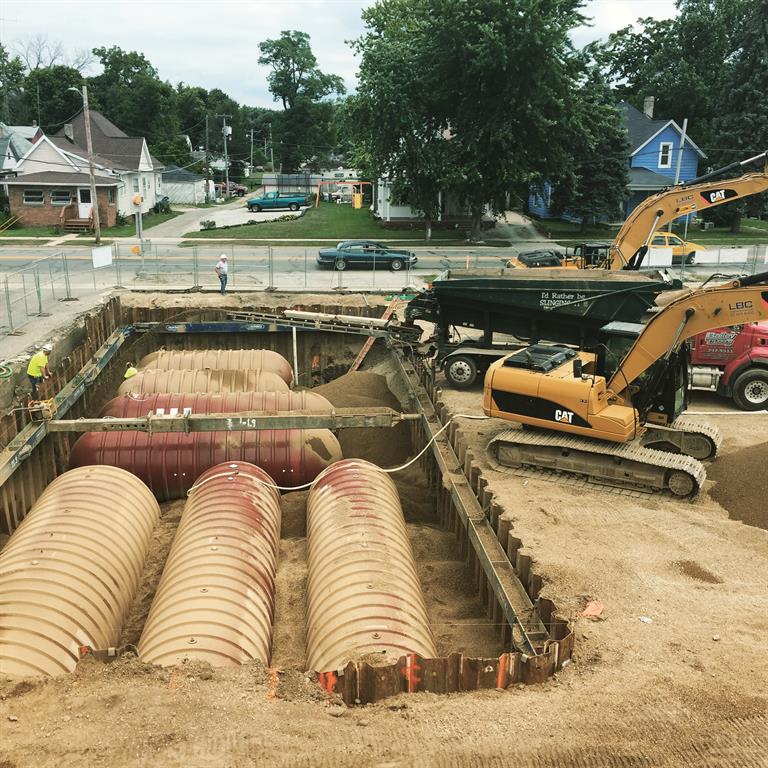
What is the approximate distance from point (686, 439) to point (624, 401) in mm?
1513

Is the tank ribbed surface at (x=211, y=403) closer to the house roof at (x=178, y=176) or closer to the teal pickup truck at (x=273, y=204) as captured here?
the teal pickup truck at (x=273, y=204)

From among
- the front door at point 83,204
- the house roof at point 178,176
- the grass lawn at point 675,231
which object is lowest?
the grass lawn at point 675,231

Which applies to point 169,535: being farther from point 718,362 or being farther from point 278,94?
point 278,94

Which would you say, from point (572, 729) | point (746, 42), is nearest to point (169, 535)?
point (572, 729)

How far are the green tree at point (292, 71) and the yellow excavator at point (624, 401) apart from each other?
94140 mm

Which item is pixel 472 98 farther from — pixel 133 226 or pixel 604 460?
pixel 604 460

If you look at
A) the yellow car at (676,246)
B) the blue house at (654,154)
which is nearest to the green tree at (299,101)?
the blue house at (654,154)

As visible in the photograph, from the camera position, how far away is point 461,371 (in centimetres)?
1986

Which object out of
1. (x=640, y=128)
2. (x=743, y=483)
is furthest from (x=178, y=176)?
(x=743, y=483)

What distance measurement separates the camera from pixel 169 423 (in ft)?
43.7

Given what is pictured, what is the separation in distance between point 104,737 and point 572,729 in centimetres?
416

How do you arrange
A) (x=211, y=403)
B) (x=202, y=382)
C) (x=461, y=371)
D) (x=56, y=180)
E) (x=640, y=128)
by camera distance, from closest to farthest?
1. (x=211, y=403)
2. (x=202, y=382)
3. (x=461, y=371)
4. (x=56, y=180)
5. (x=640, y=128)

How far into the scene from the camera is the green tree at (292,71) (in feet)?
330

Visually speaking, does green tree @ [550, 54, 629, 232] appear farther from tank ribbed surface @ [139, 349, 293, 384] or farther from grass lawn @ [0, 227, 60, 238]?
grass lawn @ [0, 227, 60, 238]
